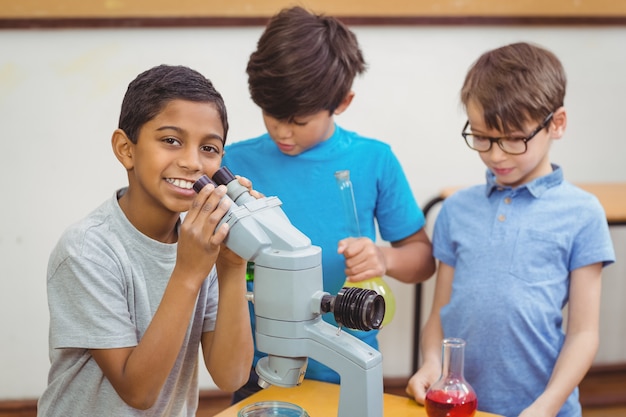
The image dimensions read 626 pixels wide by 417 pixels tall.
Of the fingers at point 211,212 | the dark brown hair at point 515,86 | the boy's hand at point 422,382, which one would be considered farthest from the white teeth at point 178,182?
the dark brown hair at point 515,86

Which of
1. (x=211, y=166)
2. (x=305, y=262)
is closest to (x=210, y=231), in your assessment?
(x=305, y=262)

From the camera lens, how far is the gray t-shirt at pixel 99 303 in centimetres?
122

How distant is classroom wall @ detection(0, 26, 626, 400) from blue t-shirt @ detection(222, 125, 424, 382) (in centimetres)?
111

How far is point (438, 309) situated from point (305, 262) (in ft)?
3.03

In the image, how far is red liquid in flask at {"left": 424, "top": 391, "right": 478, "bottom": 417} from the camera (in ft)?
4.43

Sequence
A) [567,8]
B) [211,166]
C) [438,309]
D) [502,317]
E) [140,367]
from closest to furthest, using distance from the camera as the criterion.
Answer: [140,367]
[211,166]
[502,317]
[438,309]
[567,8]

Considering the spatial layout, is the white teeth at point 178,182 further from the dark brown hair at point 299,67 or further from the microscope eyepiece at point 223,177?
the dark brown hair at point 299,67

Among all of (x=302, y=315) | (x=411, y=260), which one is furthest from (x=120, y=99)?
(x=302, y=315)

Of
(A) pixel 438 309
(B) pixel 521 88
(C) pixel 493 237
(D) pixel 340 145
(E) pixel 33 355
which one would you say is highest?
(B) pixel 521 88

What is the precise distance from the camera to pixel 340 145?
1.74m

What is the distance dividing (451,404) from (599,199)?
163 centimetres

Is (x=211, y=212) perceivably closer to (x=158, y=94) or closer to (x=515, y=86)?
(x=158, y=94)

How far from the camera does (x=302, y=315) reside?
0.96m

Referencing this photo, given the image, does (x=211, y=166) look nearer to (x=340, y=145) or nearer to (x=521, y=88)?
(x=340, y=145)
